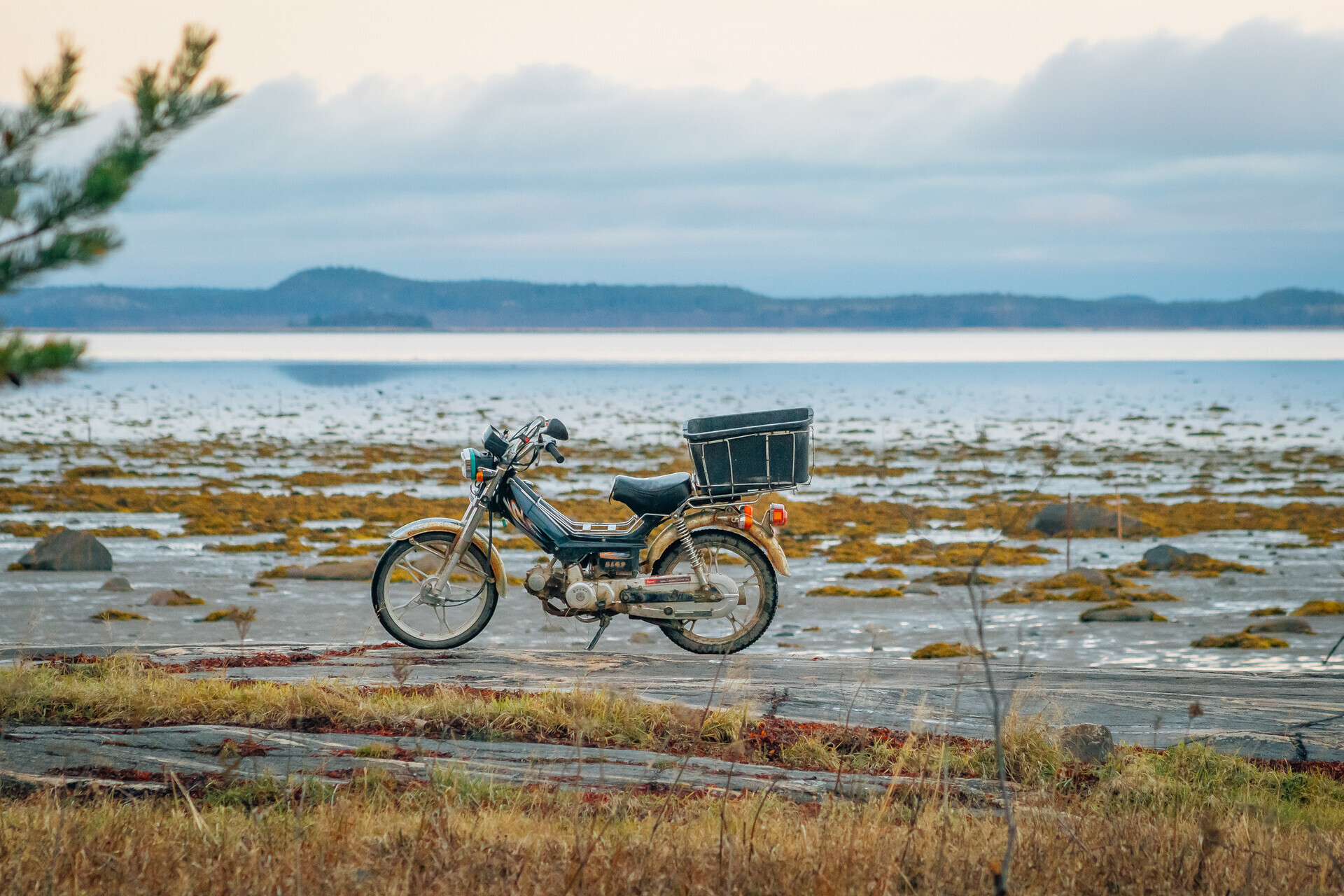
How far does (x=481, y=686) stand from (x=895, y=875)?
379cm

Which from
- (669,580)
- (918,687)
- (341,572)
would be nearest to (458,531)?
(669,580)

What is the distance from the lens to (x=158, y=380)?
14212cm

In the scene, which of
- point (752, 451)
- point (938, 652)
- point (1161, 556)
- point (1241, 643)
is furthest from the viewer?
point (1161, 556)

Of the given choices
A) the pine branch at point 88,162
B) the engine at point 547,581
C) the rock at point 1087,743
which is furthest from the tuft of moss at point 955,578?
the pine branch at point 88,162

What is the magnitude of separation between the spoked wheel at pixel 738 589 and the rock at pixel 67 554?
10587 millimetres

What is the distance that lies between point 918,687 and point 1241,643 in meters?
5.29

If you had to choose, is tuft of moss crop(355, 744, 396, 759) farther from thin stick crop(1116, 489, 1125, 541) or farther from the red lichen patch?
thin stick crop(1116, 489, 1125, 541)

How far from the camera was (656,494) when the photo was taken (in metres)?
8.31

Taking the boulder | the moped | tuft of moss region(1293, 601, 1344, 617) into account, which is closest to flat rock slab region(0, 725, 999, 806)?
the moped

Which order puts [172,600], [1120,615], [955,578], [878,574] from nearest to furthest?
[1120,615] < [172,600] < [955,578] < [878,574]

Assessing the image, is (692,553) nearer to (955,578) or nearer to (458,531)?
(458,531)

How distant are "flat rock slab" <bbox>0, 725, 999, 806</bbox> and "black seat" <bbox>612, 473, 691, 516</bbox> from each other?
2466mm

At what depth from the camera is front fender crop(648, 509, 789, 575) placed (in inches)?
326

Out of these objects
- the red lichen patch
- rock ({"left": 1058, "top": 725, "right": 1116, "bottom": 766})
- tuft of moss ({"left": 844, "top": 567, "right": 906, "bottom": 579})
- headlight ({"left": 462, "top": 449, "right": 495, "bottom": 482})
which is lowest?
tuft of moss ({"left": 844, "top": 567, "right": 906, "bottom": 579})
